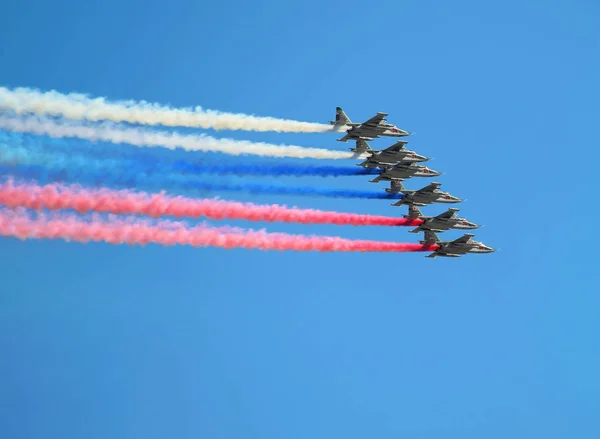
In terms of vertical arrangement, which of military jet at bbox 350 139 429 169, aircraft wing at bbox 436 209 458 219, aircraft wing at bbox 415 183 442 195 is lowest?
aircraft wing at bbox 436 209 458 219

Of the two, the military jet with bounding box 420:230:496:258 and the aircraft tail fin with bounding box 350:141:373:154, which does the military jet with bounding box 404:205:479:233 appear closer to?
the military jet with bounding box 420:230:496:258

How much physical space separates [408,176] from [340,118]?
5479mm

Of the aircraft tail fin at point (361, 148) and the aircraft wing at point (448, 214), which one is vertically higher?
the aircraft tail fin at point (361, 148)

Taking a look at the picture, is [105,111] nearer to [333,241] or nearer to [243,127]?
[243,127]

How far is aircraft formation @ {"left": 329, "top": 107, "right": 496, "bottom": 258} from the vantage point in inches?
2982

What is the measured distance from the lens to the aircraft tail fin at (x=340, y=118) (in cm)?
7556

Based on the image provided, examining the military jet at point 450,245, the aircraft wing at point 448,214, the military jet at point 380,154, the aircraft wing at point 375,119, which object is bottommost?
the military jet at point 450,245

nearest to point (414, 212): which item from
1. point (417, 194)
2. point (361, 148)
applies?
point (417, 194)

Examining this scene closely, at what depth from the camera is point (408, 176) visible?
254ft

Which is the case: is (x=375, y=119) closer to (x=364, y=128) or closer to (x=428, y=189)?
(x=364, y=128)

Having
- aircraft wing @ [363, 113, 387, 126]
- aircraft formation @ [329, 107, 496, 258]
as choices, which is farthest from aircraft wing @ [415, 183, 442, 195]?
aircraft wing @ [363, 113, 387, 126]

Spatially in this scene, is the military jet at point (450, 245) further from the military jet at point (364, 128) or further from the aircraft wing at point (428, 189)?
the military jet at point (364, 128)

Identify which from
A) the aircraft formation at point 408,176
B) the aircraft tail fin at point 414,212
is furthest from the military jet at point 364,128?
the aircraft tail fin at point 414,212

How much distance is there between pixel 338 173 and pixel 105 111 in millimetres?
19010
